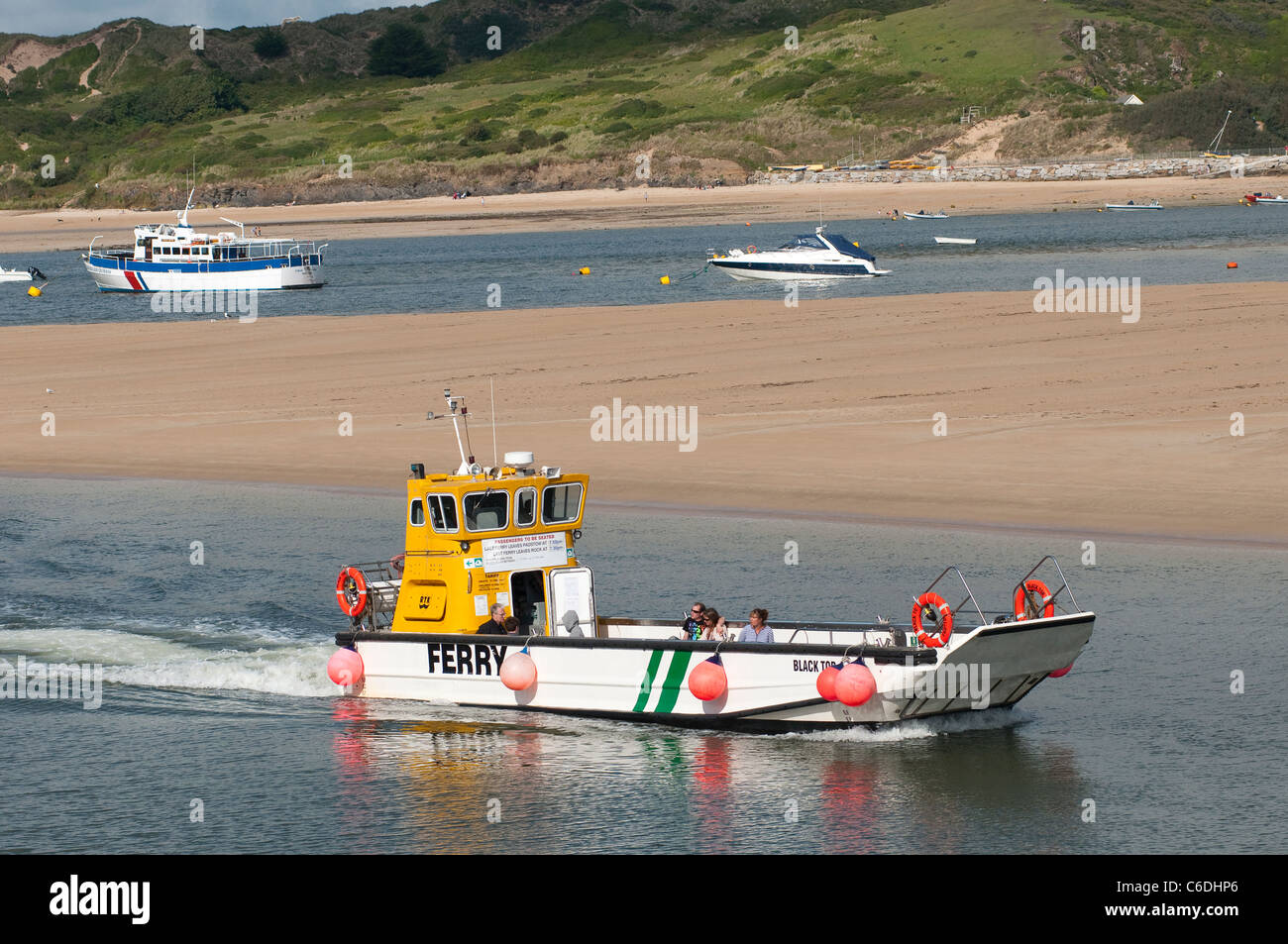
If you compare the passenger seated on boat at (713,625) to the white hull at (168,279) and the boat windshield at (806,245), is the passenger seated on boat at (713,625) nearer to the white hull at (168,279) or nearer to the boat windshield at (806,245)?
the boat windshield at (806,245)

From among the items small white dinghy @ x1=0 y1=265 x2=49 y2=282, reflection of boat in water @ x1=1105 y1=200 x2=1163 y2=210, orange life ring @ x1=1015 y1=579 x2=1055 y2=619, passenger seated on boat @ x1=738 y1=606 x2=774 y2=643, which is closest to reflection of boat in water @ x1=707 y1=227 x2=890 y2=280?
small white dinghy @ x1=0 y1=265 x2=49 y2=282

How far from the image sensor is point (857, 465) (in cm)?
3064

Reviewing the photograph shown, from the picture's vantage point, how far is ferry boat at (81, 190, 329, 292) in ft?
242

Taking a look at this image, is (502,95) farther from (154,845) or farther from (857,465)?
(154,845)

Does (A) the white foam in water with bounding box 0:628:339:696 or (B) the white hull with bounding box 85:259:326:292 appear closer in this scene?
(A) the white foam in water with bounding box 0:628:339:696

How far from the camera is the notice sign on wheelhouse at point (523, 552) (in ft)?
64.9

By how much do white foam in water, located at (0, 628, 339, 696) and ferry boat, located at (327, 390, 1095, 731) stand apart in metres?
1.14

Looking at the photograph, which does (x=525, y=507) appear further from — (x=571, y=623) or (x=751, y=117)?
(x=751, y=117)

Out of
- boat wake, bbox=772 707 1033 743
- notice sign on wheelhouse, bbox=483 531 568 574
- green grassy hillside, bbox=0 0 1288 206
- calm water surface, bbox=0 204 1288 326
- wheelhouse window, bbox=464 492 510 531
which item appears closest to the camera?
boat wake, bbox=772 707 1033 743

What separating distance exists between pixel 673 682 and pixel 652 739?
685 mm

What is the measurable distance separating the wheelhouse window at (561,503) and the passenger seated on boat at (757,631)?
3.06m

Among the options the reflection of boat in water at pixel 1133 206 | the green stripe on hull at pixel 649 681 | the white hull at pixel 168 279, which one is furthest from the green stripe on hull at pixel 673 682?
the reflection of boat in water at pixel 1133 206

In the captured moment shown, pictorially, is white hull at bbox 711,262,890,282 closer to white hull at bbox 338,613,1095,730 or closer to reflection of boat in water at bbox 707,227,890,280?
reflection of boat in water at bbox 707,227,890,280

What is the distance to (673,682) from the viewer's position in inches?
717
